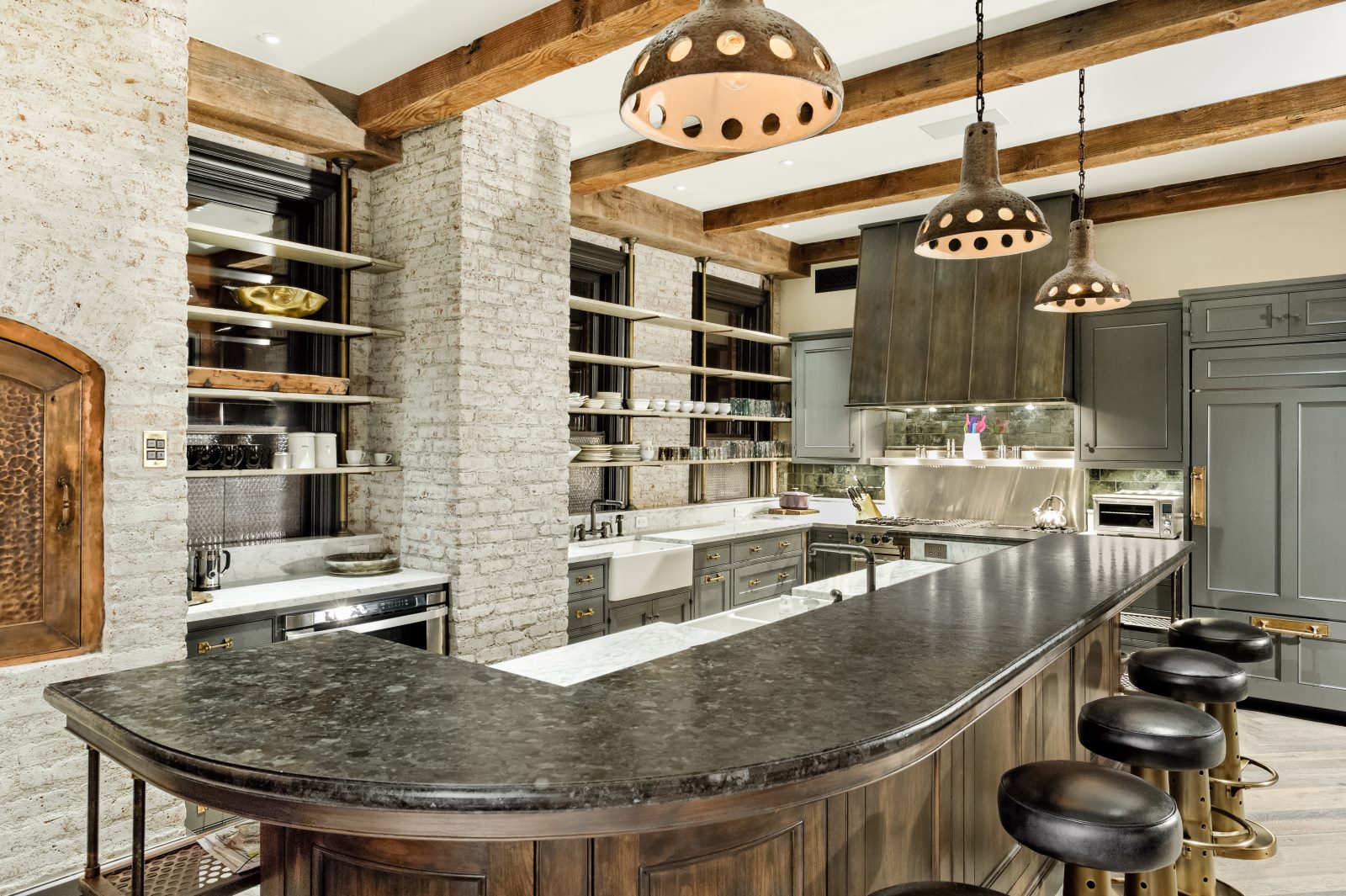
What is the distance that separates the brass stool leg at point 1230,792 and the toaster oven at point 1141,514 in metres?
2.27

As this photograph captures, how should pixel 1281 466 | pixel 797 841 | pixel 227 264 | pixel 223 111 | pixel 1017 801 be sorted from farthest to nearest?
pixel 1281 466, pixel 227 264, pixel 223 111, pixel 1017 801, pixel 797 841

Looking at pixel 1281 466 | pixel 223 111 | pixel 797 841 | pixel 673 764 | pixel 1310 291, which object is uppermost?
pixel 223 111

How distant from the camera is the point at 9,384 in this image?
2758 mm

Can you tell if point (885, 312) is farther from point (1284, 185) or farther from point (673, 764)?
point (673, 764)

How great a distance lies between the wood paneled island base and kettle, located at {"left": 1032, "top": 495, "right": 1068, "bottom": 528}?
418 centimetres

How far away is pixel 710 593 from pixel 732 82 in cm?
427

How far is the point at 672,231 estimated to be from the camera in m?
6.12

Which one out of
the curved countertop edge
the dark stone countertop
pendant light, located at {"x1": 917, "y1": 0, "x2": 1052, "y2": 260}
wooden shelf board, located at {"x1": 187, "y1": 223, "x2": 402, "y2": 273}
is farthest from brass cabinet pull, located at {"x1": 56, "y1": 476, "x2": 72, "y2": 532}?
pendant light, located at {"x1": 917, "y1": 0, "x2": 1052, "y2": 260}

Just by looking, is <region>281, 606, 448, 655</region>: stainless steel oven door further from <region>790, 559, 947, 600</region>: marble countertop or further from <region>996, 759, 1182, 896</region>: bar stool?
<region>996, 759, 1182, 896</region>: bar stool

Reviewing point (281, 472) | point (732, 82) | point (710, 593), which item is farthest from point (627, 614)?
point (732, 82)

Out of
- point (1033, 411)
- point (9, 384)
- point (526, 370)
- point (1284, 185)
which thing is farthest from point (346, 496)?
point (1284, 185)

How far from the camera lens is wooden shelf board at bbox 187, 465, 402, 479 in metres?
3.58

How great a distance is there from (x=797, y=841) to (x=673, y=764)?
0.47 m

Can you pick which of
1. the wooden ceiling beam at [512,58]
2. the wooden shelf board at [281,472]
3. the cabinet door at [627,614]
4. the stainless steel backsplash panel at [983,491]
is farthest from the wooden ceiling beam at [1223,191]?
the wooden shelf board at [281,472]
